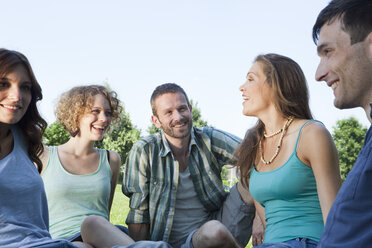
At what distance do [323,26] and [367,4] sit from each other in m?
0.30

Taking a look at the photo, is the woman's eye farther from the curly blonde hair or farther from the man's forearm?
the man's forearm

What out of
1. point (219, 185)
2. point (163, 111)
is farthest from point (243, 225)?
point (163, 111)

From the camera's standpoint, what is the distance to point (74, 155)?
477 centimetres

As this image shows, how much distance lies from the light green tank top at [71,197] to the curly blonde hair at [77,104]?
52cm

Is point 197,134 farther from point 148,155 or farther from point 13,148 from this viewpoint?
point 13,148

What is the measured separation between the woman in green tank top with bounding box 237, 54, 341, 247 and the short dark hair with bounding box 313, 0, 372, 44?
39.9 inches

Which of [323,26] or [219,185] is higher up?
[323,26]

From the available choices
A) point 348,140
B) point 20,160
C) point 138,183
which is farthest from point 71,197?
point 348,140

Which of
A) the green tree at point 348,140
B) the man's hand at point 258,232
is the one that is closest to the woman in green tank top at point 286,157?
the man's hand at point 258,232

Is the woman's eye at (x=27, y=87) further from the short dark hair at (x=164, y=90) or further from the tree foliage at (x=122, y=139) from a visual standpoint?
the tree foliage at (x=122, y=139)

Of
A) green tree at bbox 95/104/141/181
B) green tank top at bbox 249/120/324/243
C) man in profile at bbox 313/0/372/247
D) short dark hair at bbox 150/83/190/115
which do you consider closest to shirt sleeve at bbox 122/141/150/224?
short dark hair at bbox 150/83/190/115

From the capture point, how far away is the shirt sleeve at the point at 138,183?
4.61m

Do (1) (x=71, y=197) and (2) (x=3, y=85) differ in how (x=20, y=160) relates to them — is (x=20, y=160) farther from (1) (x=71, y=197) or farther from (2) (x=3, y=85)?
(1) (x=71, y=197)

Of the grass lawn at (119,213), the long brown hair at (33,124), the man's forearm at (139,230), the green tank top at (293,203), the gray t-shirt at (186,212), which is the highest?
the long brown hair at (33,124)
